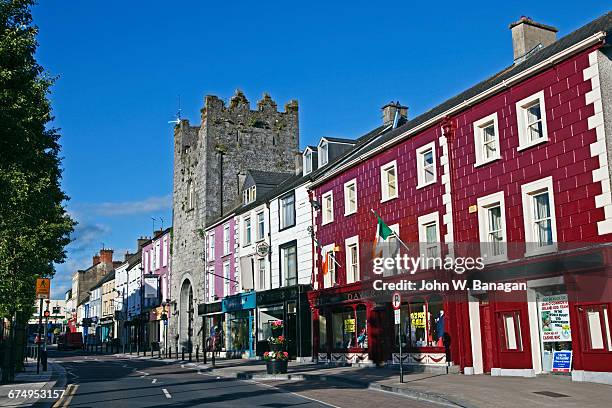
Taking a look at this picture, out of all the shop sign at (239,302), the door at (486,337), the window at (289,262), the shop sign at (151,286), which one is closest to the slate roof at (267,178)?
the shop sign at (239,302)

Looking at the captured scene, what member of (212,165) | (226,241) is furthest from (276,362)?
(212,165)

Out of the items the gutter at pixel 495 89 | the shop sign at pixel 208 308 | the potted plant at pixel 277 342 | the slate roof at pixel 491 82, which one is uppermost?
the slate roof at pixel 491 82

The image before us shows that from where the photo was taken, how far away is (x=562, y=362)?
18609 millimetres

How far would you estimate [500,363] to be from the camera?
68.2 feet

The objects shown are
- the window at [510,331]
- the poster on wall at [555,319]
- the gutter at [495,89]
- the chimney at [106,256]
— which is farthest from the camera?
the chimney at [106,256]

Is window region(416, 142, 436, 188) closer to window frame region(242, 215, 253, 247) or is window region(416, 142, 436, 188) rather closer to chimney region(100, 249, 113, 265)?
window frame region(242, 215, 253, 247)

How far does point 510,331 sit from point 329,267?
1280 centimetres

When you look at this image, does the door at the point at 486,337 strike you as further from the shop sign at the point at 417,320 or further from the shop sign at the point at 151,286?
the shop sign at the point at 151,286

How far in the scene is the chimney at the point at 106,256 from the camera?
104750 millimetres

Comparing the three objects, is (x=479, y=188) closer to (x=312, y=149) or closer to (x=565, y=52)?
(x=565, y=52)

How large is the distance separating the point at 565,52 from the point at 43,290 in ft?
61.2

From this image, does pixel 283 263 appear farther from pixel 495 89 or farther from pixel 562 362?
pixel 562 362

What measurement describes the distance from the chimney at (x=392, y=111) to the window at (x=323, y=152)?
370 cm

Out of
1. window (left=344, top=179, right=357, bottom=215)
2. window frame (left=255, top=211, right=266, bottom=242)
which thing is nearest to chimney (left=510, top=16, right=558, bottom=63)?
window (left=344, top=179, right=357, bottom=215)
